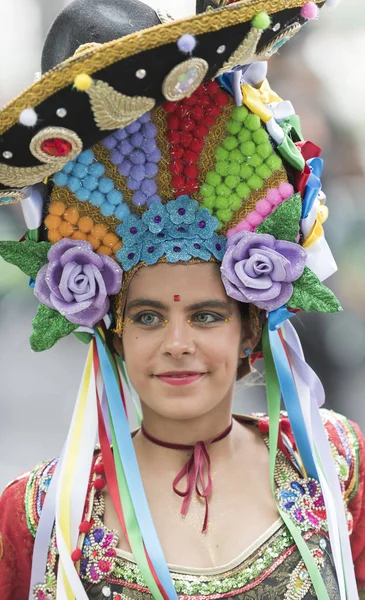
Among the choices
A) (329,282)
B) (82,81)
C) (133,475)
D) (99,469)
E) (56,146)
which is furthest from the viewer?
(329,282)

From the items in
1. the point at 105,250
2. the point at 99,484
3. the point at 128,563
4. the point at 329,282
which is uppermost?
the point at 329,282

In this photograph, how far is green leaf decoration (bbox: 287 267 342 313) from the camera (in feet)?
5.61

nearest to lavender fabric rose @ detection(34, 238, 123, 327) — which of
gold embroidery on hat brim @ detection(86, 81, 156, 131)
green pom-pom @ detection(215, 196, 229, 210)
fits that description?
green pom-pom @ detection(215, 196, 229, 210)

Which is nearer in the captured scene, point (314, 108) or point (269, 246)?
point (269, 246)

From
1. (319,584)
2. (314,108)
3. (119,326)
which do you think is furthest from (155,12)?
(314,108)

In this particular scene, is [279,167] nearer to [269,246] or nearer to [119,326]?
[269,246]

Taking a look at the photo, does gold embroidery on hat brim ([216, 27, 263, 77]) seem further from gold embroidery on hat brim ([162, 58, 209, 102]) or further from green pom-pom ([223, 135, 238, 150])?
green pom-pom ([223, 135, 238, 150])

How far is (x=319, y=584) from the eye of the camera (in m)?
1.71

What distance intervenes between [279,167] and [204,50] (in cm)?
40

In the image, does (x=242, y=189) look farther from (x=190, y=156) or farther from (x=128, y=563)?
(x=128, y=563)

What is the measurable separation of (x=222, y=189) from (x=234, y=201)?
0.11 feet

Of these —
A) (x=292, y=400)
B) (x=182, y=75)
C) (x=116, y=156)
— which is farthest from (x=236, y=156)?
(x=292, y=400)

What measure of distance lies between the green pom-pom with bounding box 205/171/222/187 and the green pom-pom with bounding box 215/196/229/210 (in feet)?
0.10

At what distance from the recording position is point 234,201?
172 cm
